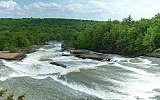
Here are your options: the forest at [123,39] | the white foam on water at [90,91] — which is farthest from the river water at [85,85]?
the forest at [123,39]

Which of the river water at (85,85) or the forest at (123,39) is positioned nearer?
the river water at (85,85)

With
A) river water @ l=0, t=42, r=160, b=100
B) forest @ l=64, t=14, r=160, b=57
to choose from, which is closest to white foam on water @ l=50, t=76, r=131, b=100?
river water @ l=0, t=42, r=160, b=100

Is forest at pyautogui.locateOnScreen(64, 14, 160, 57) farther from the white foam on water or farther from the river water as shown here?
the white foam on water

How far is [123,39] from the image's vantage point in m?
50.2

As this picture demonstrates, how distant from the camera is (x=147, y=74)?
24078mm

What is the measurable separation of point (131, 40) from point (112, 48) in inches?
307

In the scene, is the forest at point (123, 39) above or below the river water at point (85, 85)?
above

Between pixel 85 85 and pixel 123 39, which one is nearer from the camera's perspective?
pixel 85 85

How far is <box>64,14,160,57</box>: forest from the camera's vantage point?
46662 mm

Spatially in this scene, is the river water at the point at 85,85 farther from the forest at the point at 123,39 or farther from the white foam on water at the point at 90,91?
the forest at the point at 123,39

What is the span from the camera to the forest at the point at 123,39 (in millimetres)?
46662

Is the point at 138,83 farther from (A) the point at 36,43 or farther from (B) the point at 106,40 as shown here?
(A) the point at 36,43

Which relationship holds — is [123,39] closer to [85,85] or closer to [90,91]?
[85,85]

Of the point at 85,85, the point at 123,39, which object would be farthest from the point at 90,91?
the point at 123,39
